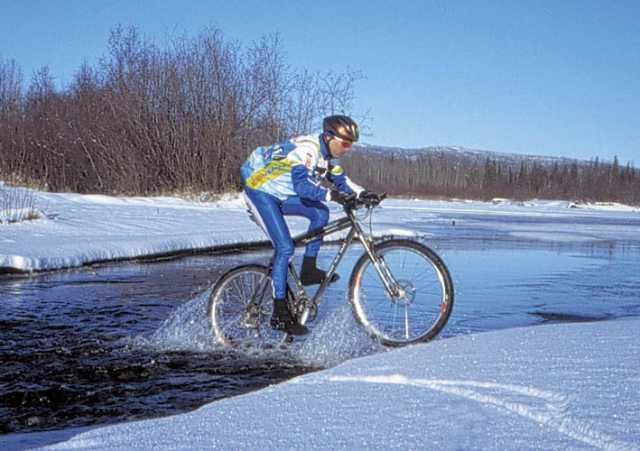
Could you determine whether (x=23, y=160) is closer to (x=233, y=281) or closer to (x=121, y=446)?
(x=233, y=281)

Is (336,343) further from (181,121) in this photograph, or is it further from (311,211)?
(181,121)

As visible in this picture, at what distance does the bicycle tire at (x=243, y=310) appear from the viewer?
595cm

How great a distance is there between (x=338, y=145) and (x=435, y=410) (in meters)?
3.04

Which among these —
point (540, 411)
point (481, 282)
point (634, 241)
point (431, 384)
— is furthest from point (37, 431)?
point (634, 241)

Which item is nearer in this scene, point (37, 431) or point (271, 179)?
point (37, 431)

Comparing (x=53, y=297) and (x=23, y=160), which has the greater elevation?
(x=23, y=160)

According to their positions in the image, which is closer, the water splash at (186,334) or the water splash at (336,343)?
the water splash at (336,343)

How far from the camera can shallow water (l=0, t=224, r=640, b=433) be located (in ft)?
14.0

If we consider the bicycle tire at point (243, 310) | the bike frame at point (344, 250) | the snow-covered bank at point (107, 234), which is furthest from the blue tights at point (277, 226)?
the snow-covered bank at point (107, 234)

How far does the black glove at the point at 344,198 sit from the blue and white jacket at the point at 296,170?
10 centimetres

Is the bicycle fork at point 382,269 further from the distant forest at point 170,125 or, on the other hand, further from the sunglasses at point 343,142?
the distant forest at point 170,125

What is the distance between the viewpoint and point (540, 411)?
2701 millimetres

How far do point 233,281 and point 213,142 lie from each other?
88.3ft

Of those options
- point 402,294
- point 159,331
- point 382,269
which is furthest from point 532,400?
point 159,331
